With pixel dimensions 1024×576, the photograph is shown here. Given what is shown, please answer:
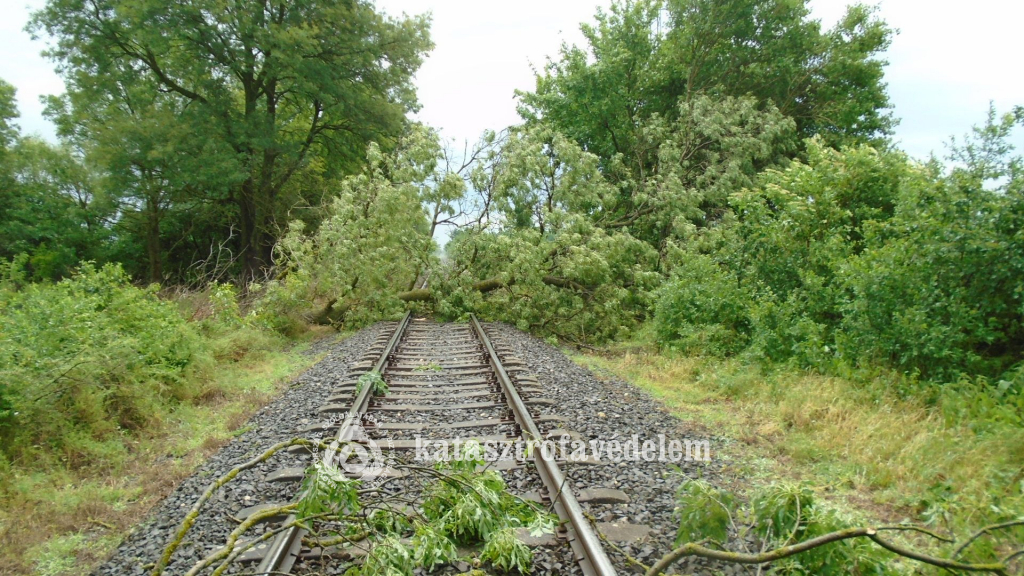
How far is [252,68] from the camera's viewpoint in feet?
67.3

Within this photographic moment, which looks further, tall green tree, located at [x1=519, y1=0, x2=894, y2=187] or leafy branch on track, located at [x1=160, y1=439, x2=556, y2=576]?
tall green tree, located at [x1=519, y1=0, x2=894, y2=187]

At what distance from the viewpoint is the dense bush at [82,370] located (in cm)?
519

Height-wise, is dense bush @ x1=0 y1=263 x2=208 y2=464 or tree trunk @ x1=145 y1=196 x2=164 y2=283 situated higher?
tree trunk @ x1=145 y1=196 x2=164 y2=283

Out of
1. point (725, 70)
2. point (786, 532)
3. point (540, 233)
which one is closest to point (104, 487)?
point (786, 532)

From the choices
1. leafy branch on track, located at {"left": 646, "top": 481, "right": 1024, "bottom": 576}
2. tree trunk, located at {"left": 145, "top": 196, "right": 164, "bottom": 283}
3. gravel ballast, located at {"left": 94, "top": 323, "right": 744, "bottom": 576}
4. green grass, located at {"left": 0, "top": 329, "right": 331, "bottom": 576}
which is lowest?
green grass, located at {"left": 0, "top": 329, "right": 331, "bottom": 576}

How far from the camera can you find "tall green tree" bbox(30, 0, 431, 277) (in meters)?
19.1

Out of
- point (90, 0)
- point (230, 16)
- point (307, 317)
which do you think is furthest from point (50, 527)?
point (90, 0)

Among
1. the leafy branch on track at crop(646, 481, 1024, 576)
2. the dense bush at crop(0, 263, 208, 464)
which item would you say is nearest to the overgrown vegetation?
the dense bush at crop(0, 263, 208, 464)

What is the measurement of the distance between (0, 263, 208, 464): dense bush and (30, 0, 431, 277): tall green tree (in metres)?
13.1

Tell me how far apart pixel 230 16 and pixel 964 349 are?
2151cm

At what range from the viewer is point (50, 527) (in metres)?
3.94

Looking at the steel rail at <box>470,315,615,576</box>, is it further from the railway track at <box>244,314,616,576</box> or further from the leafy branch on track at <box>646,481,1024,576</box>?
the leafy branch on track at <box>646,481,1024,576</box>

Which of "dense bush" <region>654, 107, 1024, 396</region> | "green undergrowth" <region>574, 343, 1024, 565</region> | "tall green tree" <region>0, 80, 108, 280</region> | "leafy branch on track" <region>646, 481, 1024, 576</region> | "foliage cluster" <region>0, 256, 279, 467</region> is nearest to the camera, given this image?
"leafy branch on track" <region>646, 481, 1024, 576</region>

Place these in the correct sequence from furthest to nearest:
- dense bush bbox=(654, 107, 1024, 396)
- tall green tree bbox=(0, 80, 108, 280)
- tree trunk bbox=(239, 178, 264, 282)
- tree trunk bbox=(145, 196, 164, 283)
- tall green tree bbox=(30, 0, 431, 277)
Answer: tree trunk bbox=(239, 178, 264, 282) < tree trunk bbox=(145, 196, 164, 283) < tall green tree bbox=(0, 80, 108, 280) < tall green tree bbox=(30, 0, 431, 277) < dense bush bbox=(654, 107, 1024, 396)
